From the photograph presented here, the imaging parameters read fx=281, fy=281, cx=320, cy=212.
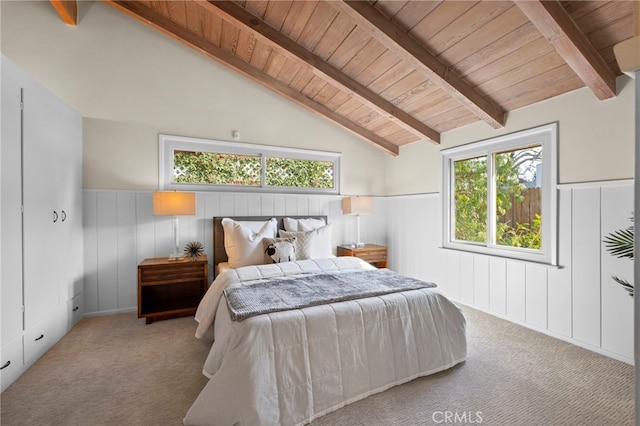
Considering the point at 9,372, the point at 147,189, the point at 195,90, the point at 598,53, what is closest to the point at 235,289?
the point at 9,372

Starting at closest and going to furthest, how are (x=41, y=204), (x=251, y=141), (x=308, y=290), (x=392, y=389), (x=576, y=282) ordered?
(x=392, y=389)
(x=308, y=290)
(x=41, y=204)
(x=576, y=282)
(x=251, y=141)

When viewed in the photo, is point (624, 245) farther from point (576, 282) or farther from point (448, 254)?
point (448, 254)

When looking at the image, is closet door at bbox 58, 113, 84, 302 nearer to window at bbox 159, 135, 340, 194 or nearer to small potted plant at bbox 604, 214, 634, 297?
window at bbox 159, 135, 340, 194

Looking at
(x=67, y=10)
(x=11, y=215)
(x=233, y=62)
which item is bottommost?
(x=11, y=215)

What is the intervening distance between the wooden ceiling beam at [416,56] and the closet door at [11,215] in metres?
2.45

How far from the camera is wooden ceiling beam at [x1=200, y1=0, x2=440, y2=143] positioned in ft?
8.87

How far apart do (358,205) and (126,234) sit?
2909 millimetres

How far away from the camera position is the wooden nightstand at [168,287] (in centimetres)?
285

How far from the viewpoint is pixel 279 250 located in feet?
9.63

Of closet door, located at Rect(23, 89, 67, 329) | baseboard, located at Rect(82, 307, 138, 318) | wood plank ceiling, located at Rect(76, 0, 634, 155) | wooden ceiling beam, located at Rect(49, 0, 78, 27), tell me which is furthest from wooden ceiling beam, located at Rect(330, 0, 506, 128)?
baseboard, located at Rect(82, 307, 138, 318)

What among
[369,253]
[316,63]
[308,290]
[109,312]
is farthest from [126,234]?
[369,253]

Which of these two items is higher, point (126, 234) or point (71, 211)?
point (71, 211)

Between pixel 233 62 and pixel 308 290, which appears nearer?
pixel 308 290

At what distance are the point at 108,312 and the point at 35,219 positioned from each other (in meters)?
1.42
